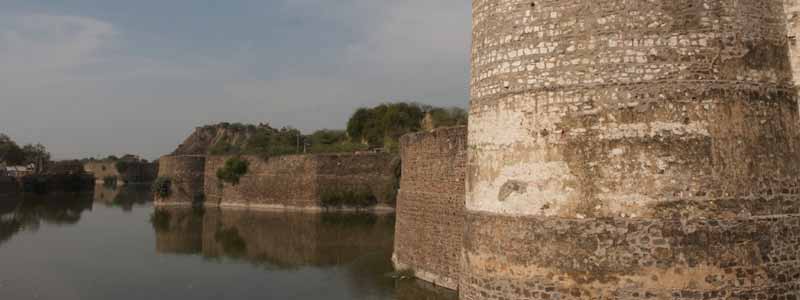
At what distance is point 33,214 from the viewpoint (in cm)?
3359

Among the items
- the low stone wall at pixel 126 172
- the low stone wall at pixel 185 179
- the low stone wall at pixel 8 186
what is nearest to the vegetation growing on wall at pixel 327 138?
the low stone wall at pixel 185 179

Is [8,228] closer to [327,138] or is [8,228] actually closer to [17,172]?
[327,138]

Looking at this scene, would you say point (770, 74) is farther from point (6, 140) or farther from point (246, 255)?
point (6, 140)

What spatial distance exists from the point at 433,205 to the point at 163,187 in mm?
30765

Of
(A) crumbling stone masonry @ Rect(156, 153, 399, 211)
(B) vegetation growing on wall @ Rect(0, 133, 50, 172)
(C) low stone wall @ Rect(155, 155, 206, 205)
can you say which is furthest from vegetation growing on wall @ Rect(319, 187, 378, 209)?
(B) vegetation growing on wall @ Rect(0, 133, 50, 172)

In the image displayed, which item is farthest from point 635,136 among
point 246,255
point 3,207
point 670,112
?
point 3,207

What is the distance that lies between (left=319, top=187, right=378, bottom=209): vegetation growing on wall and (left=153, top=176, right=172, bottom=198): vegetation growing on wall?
12743 millimetres

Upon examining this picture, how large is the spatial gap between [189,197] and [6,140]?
153ft

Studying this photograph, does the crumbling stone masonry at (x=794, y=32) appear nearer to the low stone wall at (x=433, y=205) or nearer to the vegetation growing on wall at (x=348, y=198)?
the low stone wall at (x=433, y=205)

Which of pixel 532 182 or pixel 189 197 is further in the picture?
pixel 189 197

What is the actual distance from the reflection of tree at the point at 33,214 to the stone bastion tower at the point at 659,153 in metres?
22.6

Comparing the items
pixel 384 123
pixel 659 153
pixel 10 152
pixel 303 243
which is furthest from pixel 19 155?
pixel 659 153

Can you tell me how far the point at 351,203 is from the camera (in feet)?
105

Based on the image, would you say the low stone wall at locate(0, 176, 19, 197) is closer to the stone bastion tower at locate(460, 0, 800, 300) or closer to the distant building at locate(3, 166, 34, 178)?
the distant building at locate(3, 166, 34, 178)
